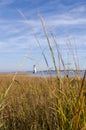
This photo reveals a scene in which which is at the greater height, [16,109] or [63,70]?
[63,70]

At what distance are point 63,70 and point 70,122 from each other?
2.02ft

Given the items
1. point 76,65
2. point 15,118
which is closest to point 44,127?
point 15,118

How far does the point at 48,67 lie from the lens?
9.41 ft

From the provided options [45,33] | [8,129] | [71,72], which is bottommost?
[8,129]

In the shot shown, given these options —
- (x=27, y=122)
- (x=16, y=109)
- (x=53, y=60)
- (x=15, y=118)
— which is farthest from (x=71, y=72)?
(x=16, y=109)

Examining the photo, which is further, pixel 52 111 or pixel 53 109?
pixel 52 111

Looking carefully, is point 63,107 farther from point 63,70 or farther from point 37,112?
point 37,112

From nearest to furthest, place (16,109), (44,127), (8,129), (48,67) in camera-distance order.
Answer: (48,67), (44,127), (8,129), (16,109)

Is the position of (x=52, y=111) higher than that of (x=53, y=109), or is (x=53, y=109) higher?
(x=53, y=109)

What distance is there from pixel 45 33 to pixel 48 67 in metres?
0.43

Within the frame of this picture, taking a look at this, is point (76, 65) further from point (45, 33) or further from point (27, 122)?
point (27, 122)

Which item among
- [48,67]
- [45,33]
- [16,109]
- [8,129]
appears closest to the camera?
[45,33]

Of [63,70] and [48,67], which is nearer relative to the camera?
[48,67]

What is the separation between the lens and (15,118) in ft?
16.2
